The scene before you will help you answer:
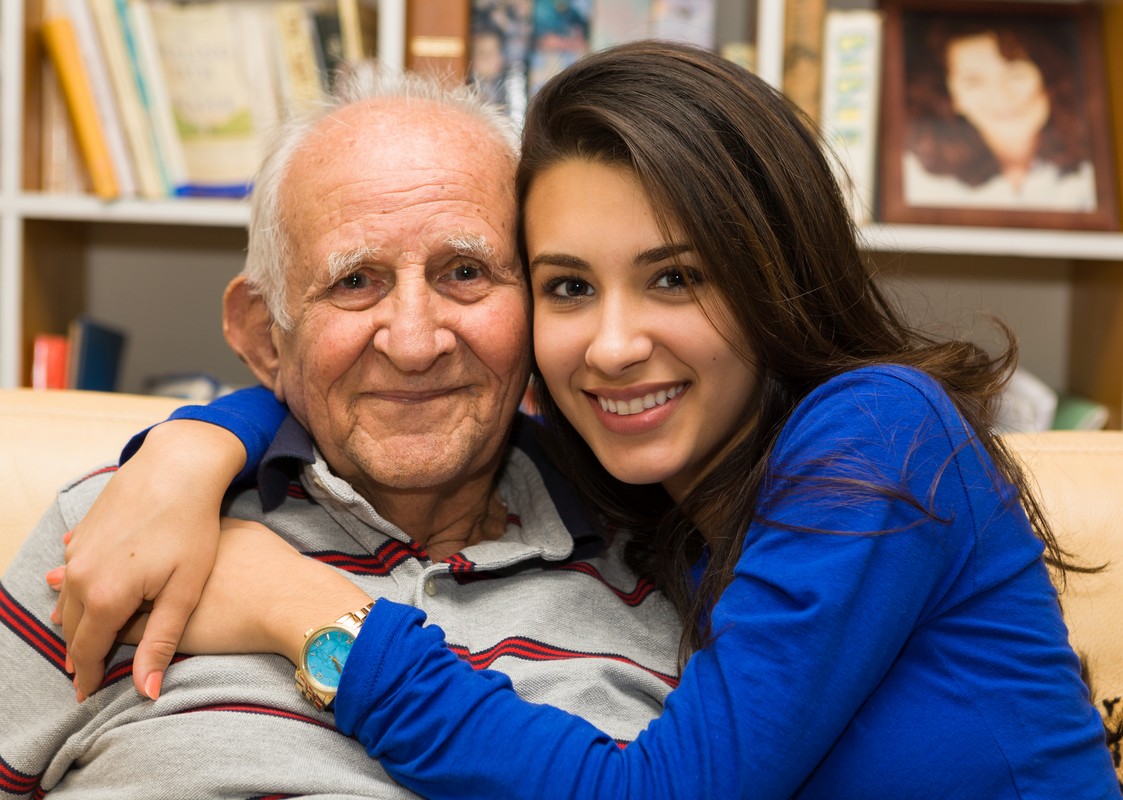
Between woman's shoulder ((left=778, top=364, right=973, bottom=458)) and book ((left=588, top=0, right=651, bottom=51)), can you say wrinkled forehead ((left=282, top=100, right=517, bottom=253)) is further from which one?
book ((left=588, top=0, right=651, bottom=51))

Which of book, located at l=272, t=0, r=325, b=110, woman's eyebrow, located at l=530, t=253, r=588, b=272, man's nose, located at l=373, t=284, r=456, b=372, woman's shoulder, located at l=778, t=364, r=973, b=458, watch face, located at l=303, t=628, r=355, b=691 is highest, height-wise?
book, located at l=272, t=0, r=325, b=110

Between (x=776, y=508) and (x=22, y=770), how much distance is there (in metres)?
0.83

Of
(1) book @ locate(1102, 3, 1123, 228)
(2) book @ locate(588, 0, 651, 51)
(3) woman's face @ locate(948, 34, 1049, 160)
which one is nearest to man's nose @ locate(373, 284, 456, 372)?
(2) book @ locate(588, 0, 651, 51)

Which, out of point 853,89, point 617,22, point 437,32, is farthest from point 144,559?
point 853,89

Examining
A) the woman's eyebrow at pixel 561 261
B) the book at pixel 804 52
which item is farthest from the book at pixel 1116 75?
the woman's eyebrow at pixel 561 261

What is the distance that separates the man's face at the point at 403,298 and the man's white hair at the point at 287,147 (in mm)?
23

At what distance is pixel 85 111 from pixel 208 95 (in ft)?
0.70

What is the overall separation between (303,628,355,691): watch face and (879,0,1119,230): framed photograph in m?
1.33

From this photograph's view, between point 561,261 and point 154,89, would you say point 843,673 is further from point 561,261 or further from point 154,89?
point 154,89

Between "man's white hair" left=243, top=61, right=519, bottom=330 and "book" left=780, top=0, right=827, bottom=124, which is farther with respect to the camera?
"book" left=780, top=0, right=827, bottom=124

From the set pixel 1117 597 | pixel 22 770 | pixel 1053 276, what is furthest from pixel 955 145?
pixel 22 770

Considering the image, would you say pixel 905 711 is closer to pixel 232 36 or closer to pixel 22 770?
pixel 22 770

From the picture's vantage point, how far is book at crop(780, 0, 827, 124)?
1950 mm

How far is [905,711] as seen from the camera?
40.7 inches
